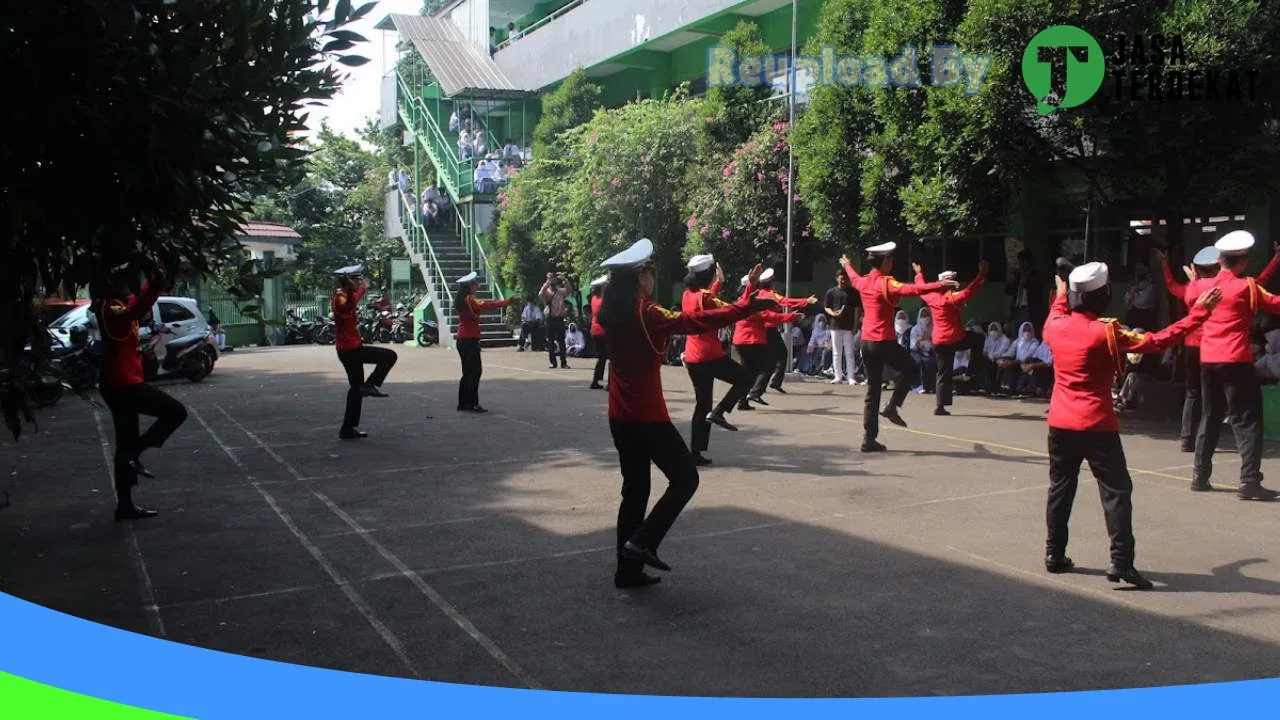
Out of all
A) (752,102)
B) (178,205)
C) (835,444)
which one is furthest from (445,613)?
(752,102)

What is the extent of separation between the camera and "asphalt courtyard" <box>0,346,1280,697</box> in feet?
15.9

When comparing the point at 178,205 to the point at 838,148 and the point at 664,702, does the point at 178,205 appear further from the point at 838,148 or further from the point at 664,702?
the point at 838,148

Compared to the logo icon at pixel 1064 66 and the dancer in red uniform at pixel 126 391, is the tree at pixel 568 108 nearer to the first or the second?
the logo icon at pixel 1064 66

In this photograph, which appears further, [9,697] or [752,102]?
[752,102]

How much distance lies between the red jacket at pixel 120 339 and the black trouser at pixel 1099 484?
615 cm

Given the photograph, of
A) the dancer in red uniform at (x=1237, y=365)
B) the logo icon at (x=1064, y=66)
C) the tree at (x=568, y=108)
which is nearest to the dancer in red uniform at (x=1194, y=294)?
the dancer in red uniform at (x=1237, y=365)

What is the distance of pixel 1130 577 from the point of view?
230 inches

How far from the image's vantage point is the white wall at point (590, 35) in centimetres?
2511

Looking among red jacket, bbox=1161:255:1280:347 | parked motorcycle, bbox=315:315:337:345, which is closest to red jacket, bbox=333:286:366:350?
red jacket, bbox=1161:255:1280:347

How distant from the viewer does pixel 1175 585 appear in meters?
5.95

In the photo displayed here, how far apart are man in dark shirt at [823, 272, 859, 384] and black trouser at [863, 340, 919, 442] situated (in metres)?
6.40

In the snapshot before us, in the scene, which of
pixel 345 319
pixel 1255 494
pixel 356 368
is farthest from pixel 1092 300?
pixel 345 319

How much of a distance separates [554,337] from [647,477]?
618 inches

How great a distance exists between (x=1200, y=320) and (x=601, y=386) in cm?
1137
